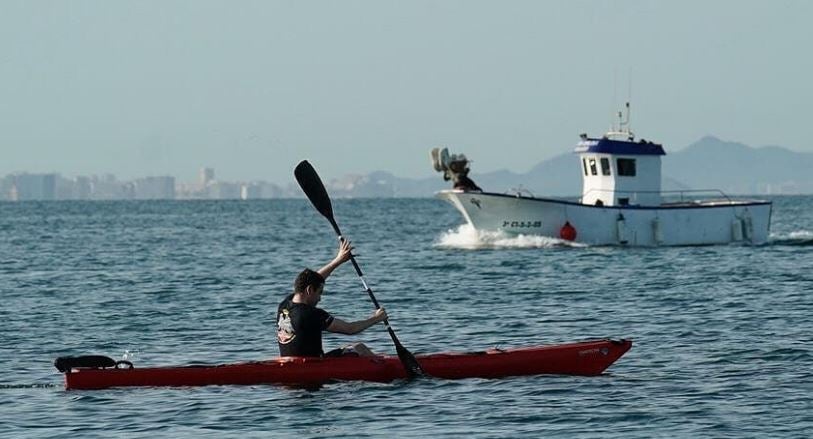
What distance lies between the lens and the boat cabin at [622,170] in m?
47.3

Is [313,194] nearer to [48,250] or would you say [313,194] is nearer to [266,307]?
[266,307]

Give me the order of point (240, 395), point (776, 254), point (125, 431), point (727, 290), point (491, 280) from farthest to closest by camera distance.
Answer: point (776, 254), point (491, 280), point (727, 290), point (240, 395), point (125, 431)

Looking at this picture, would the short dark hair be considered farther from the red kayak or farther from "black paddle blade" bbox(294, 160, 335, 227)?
"black paddle blade" bbox(294, 160, 335, 227)

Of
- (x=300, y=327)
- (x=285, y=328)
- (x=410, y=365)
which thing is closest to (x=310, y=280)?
(x=300, y=327)

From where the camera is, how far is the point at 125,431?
15.6m

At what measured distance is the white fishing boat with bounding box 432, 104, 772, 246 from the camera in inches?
1865

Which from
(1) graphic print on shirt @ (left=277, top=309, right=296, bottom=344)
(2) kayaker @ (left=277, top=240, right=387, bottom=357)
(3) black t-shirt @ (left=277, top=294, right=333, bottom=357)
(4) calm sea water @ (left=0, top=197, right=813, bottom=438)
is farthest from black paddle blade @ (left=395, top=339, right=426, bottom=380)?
(1) graphic print on shirt @ (left=277, top=309, right=296, bottom=344)

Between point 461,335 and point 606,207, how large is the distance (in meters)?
23.3

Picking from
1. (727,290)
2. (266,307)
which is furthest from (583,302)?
(266,307)

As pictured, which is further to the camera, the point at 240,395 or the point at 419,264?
the point at 419,264

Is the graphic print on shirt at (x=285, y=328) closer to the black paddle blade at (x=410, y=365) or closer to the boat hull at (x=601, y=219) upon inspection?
the black paddle blade at (x=410, y=365)

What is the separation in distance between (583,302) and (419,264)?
16593 millimetres

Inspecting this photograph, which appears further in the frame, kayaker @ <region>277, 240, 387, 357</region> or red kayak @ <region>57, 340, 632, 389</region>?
red kayak @ <region>57, 340, 632, 389</region>

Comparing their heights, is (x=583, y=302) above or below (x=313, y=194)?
below
